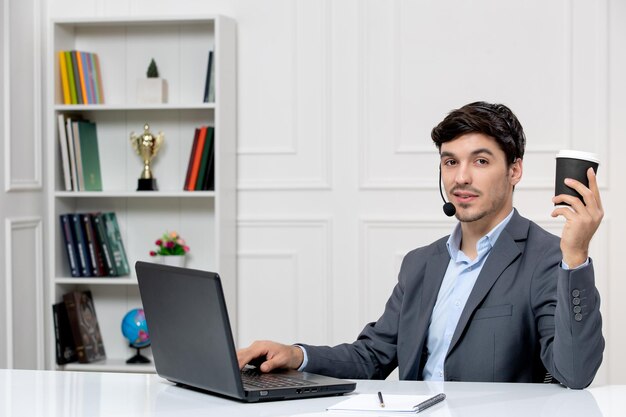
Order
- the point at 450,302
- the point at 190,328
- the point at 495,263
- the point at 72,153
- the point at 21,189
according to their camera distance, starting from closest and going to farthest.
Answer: the point at 190,328 < the point at 495,263 < the point at 450,302 < the point at 21,189 < the point at 72,153

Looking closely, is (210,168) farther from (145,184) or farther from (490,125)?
(490,125)

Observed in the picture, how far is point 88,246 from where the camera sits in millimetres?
4234

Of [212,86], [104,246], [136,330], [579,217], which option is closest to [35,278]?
[104,246]

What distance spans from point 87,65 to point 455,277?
250cm

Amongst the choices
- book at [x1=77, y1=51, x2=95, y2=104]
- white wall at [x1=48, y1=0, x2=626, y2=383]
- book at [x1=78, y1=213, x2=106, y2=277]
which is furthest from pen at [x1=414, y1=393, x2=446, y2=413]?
book at [x1=77, y1=51, x2=95, y2=104]

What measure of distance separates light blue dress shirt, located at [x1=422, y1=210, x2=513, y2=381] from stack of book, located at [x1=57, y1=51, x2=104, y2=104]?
2.43 metres

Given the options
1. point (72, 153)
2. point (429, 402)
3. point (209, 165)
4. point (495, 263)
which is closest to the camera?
point (429, 402)

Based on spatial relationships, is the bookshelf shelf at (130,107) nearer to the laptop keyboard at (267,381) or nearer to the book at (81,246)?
the book at (81,246)

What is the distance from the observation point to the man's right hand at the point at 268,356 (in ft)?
6.82

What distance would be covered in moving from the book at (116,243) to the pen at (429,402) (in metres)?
2.70

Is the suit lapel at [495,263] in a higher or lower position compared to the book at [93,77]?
lower

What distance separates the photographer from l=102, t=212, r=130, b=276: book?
4.27 metres

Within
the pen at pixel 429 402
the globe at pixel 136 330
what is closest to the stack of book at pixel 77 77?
the globe at pixel 136 330

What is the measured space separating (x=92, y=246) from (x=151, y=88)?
78 centimetres
